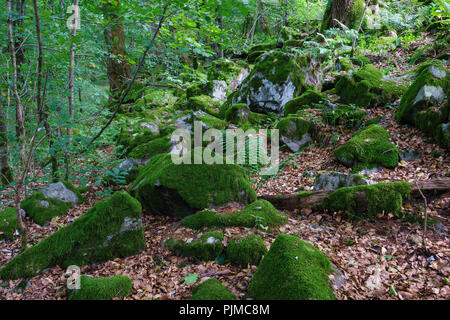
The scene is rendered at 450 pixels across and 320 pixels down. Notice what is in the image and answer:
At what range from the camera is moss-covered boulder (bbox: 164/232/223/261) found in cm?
368

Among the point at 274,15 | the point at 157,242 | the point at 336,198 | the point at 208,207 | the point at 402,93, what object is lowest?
the point at 157,242

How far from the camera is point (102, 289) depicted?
3.04m

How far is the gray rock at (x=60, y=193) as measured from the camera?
5674 millimetres

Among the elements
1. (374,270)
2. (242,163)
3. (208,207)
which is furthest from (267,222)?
(242,163)

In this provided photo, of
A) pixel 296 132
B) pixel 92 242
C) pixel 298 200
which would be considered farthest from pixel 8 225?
pixel 296 132

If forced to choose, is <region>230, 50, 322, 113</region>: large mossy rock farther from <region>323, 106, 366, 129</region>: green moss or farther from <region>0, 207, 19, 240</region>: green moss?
<region>0, 207, 19, 240</region>: green moss

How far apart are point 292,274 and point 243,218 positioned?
1.57m

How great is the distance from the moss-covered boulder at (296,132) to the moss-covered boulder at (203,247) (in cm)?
472

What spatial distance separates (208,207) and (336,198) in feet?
7.72

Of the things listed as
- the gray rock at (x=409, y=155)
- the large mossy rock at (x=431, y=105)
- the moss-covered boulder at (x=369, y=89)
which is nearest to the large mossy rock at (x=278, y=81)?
the moss-covered boulder at (x=369, y=89)

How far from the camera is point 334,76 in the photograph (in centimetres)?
1009

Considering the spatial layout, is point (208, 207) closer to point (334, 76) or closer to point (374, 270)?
point (374, 270)

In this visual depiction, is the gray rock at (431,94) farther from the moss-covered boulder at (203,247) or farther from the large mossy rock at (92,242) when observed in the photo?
the large mossy rock at (92,242)

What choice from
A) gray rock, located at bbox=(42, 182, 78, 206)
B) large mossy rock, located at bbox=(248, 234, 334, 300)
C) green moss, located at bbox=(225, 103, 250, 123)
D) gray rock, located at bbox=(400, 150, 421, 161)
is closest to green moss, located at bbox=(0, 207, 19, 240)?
gray rock, located at bbox=(42, 182, 78, 206)
